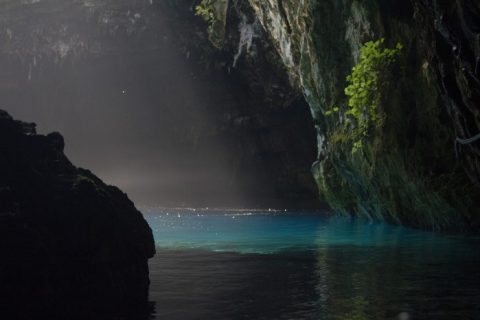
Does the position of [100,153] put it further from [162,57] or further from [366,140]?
[366,140]

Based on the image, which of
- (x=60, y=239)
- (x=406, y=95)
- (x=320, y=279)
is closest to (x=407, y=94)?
A: (x=406, y=95)

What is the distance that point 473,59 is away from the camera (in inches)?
472

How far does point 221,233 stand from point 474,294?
55.5 ft

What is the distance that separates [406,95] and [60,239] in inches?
642

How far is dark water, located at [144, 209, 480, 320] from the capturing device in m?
9.13

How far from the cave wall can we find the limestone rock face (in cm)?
4

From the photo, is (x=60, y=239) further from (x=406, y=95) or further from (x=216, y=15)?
(x=216, y=15)

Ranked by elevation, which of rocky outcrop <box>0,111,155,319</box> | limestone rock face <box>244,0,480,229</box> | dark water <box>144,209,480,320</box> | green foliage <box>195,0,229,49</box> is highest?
green foliage <box>195,0,229,49</box>

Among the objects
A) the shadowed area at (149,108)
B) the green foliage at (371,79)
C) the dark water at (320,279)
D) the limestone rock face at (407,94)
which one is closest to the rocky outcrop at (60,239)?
the dark water at (320,279)


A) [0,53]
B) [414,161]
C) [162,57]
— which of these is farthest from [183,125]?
[414,161]

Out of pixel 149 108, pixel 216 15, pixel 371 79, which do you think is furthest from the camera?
pixel 149 108

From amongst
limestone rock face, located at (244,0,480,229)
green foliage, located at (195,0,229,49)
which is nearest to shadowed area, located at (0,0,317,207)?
green foliage, located at (195,0,229,49)

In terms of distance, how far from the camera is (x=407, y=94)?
2259cm

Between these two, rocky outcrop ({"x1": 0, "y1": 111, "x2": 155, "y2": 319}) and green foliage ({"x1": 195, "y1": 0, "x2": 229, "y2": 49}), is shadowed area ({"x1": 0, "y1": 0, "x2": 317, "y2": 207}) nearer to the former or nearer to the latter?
green foliage ({"x1": 195, "y1": 0, "x2": 229, "y2": 49})
